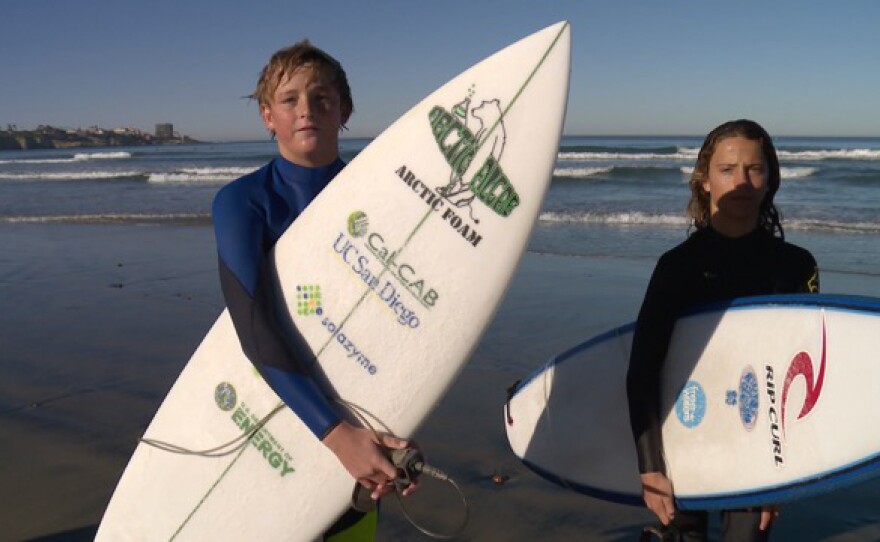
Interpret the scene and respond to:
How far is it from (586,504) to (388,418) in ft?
4.54

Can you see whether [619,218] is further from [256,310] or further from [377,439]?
[256,310]

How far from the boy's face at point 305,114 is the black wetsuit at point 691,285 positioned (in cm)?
99

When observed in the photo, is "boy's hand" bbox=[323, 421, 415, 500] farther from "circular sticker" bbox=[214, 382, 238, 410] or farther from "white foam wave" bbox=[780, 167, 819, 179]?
"white foam wave" bbox=[780, 167, 819, 179]

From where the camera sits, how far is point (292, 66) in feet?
5.43

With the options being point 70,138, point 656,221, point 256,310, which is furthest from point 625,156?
point 70,138

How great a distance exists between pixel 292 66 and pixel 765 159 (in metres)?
1.28

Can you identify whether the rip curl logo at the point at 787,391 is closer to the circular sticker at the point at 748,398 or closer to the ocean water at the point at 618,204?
the circular sticker at the point at 748,398

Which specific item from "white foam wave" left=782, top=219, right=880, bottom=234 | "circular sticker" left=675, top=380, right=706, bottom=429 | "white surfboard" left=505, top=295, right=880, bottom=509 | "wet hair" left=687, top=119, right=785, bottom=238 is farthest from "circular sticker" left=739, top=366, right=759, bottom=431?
"white foam wave" left=782, top=219, right=880, bottom=234

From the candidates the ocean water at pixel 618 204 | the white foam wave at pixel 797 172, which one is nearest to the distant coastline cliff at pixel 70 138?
the ocean water at pixel 618 204

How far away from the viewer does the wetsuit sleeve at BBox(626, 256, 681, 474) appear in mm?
1824

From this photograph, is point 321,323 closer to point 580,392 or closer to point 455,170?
point 455,170

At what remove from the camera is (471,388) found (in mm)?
3979

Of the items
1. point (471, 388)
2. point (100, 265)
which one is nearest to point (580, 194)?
point (100, 265)

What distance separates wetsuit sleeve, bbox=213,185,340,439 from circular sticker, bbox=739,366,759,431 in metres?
1.24
